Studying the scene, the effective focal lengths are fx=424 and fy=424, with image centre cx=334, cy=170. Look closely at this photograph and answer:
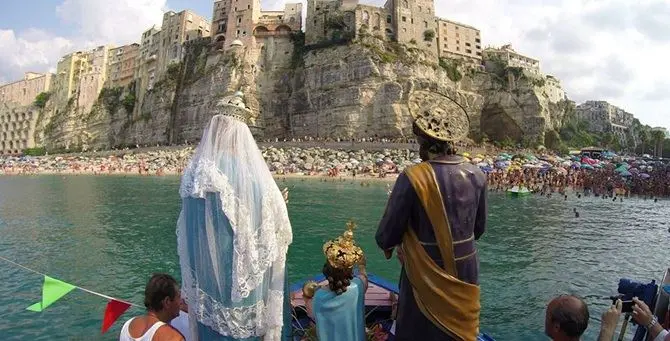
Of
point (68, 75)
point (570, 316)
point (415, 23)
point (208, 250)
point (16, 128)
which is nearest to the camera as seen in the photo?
point (570, 316)

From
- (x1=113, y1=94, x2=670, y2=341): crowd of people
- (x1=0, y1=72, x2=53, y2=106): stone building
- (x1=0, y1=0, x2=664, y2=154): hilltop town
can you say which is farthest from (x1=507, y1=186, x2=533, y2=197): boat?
(x1=0, y1=72, x2=53, y2=106): stone building

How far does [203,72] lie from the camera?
227 feet

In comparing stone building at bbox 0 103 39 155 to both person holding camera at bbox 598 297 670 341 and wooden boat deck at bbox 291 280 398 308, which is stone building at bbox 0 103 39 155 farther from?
person holding camera at bbox 598 297 670 341

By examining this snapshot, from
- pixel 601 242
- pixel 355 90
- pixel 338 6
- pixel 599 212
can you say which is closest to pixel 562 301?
pixel 601 242

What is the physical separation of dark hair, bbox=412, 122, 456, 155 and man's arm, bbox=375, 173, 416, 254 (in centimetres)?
29

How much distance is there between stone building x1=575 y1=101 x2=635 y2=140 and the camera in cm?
11975

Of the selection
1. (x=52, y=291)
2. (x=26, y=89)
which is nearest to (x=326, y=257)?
(x=52, y=291)

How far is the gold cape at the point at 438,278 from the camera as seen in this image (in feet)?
8.21

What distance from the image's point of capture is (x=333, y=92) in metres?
61.2

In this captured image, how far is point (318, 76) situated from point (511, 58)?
41.0 meters

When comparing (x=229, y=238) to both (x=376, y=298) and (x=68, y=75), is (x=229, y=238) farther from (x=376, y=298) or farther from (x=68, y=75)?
(x=68, y=75)

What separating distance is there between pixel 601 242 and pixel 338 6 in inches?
2332

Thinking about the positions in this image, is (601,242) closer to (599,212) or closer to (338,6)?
(599,212)

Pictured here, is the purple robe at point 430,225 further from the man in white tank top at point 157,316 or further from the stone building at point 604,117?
the stone building at point 604,117
